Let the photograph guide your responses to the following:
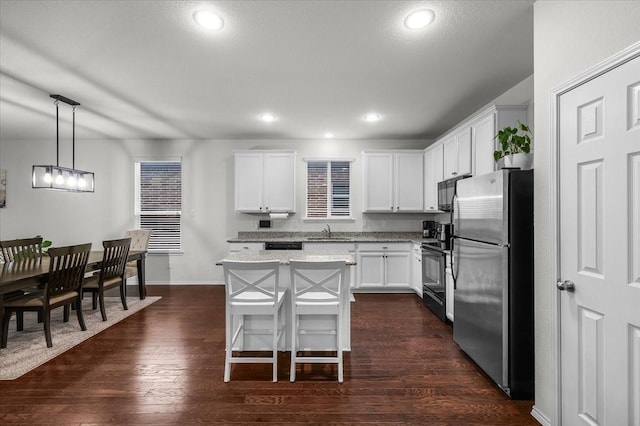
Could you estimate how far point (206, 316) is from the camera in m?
4.09

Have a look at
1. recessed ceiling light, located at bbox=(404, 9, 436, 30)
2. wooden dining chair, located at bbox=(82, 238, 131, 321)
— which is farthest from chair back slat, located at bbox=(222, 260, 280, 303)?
wooden dining chair, located at bbox=(82, 238, 131, 321)

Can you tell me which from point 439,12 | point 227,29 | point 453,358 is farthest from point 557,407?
point 227,29

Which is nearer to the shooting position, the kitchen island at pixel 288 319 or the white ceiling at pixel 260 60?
the white ceiling at pixel 260 60

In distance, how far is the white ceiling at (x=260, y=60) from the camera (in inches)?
86.8

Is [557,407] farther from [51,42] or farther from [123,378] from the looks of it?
[51,42]

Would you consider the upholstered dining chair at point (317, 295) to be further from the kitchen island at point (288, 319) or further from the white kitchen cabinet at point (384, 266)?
the white kitchen cabinet at point (384, 266)

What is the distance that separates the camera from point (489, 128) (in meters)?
3.22

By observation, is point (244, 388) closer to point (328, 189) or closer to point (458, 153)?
point (458, 153)

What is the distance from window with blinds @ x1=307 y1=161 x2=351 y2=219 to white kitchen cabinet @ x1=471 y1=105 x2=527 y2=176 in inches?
102

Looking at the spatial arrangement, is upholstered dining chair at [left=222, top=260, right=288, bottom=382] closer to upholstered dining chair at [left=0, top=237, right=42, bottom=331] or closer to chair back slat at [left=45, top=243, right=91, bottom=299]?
chair back slat at [left=45, top=243, right=91, bottom=299]

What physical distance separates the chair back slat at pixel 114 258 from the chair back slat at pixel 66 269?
1.08ft

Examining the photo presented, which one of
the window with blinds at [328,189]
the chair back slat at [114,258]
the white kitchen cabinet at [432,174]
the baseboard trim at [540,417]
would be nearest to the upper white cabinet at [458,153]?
the white kitchen cabinet at [432,174]

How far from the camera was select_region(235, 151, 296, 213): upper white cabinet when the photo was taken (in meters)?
5.45

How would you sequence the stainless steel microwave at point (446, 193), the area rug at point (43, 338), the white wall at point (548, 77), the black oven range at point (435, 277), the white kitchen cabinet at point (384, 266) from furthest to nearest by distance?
the white kitchen cabinet at point (384, 266), the stainless steel microwave at point (446, 193), the black oven range at point (435, 277), the area rug at point (43, 338), the white wall at point (548, 77)
